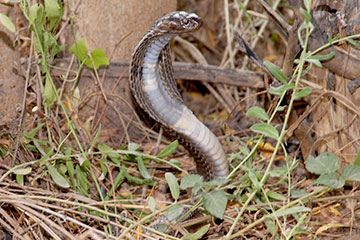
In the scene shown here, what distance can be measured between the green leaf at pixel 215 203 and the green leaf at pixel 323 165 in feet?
1.16

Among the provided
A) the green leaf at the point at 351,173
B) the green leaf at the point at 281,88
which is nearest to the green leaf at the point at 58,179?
the green leaf at the point at 281,88

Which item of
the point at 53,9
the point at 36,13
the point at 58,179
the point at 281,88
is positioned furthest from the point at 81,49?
the point at 281,88

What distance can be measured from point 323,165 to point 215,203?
438mm

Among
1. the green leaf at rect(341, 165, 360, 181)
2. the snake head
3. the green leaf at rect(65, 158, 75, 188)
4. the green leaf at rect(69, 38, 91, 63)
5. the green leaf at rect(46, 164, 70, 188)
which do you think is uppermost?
the snake head

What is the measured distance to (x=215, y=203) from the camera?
167 cm

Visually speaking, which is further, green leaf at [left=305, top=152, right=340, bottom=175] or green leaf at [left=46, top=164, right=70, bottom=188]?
green leaf at [left=46, top=164, right=70, bottom=188]

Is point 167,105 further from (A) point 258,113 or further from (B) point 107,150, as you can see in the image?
(A) point 258,113

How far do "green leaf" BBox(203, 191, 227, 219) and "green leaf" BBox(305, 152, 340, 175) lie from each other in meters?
0.35

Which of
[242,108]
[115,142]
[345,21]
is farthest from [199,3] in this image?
[345,21]

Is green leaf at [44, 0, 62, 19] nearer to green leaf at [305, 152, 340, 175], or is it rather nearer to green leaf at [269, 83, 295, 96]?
green leaf at [269, 83, 295, 96]

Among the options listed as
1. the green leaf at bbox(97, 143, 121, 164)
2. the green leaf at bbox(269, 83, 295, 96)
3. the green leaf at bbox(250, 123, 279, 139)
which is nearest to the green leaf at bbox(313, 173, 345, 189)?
the green leaf at bbox(250, 123, 279, 139)

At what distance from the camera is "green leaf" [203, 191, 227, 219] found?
1645 millimetres

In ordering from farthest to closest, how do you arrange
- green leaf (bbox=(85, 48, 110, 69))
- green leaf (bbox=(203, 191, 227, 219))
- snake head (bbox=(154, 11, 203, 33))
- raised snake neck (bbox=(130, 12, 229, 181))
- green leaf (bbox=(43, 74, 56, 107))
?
green leaf (bbox=(85, 48, 110, 69)) < raised snake neck (bbox=(130, 12, 229, 181)) < green leaf (bbox=(43, 74, 56, 107)) < snake head (bbox=(154, 11, 203, 33)) < green leaf (bbox=(203, 191, 227, 219))

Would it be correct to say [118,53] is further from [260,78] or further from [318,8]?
[318,8]
